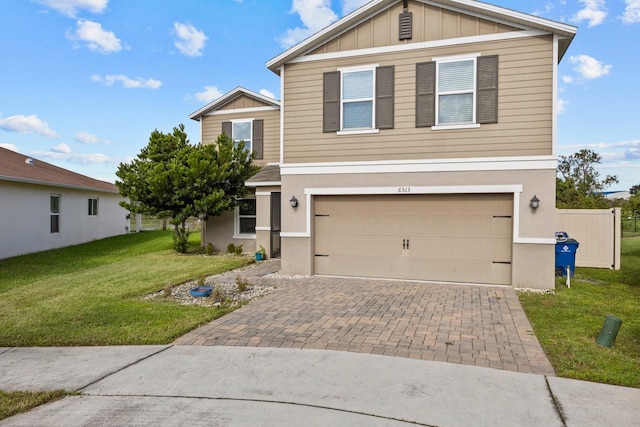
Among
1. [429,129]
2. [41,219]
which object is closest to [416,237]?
[429,129]

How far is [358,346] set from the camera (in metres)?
5.08

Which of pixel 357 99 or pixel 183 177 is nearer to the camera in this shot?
pixel 357 99

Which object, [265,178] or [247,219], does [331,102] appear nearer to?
[265,178]

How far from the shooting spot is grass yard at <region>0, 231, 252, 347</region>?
18.5 feet

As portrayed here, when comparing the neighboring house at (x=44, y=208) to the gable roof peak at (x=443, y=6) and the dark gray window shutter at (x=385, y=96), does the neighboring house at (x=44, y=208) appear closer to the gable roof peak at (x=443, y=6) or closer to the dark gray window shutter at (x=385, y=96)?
the gable roof peak at (x=443, y=6)

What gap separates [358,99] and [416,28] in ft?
6.75

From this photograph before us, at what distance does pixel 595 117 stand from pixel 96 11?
68.6 feet

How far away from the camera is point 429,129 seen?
30.3 feet

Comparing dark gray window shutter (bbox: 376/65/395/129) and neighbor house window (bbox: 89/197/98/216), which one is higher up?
dark gray window shutter (bbox: 376/65/395/129)

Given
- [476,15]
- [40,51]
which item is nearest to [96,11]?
[40,51]

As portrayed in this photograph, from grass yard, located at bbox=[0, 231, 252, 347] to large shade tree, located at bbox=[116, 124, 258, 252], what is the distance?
1.76m

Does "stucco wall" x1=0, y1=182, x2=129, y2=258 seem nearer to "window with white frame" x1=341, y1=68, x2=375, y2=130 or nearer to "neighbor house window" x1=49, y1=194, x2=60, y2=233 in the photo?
"neighbor house window" x1=49, y1=194, x2=60, y2=233

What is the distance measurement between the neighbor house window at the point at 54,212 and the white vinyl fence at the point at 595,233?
19.0m

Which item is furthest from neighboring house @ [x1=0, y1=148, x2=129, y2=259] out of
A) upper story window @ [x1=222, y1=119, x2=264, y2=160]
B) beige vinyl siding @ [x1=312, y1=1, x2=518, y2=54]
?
beige vinyl siding @ [x1=312, y1=1, x2=518, y2=54]
